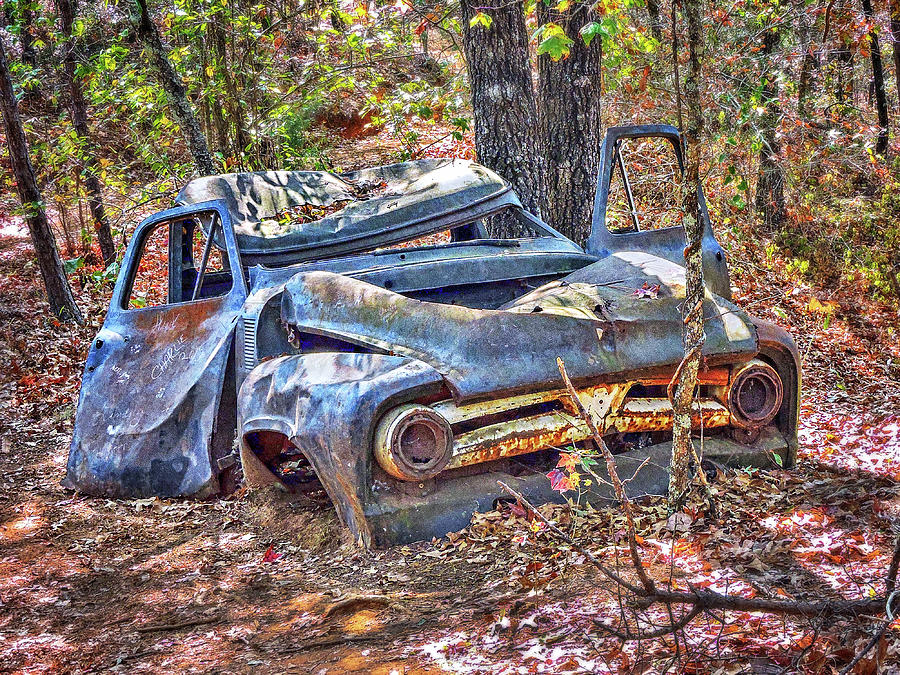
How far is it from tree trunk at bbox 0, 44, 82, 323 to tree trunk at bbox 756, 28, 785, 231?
9.51 m

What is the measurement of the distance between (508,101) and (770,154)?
518 centimetres

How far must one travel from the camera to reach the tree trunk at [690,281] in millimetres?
3824

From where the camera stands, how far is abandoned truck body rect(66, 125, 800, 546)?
3914 mm

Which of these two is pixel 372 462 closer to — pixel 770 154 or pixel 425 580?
pixel 425 580

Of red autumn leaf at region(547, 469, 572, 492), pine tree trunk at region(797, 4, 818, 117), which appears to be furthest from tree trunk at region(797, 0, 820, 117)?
red autumn leaf at region(547, 469, 572, 492)

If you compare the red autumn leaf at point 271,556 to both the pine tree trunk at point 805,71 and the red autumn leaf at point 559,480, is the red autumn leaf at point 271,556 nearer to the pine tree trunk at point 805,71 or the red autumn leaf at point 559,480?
the red autumn leaf at point 559,480

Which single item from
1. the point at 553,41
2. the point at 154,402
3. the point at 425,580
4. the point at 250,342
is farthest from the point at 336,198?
the point at 425,580

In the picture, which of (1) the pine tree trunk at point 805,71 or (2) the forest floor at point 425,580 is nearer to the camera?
(2) the forest floor at point 425,580

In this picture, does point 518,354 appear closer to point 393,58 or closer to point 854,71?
point 393,58

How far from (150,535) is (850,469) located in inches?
159

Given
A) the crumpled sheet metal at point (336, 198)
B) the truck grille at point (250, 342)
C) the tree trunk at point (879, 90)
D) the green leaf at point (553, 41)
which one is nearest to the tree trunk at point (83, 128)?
the crumpled sheet metal at point (336, 198)

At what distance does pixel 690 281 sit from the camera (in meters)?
3.93

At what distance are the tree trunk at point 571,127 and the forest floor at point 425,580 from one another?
10.2 ft

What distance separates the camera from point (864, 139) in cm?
1082
